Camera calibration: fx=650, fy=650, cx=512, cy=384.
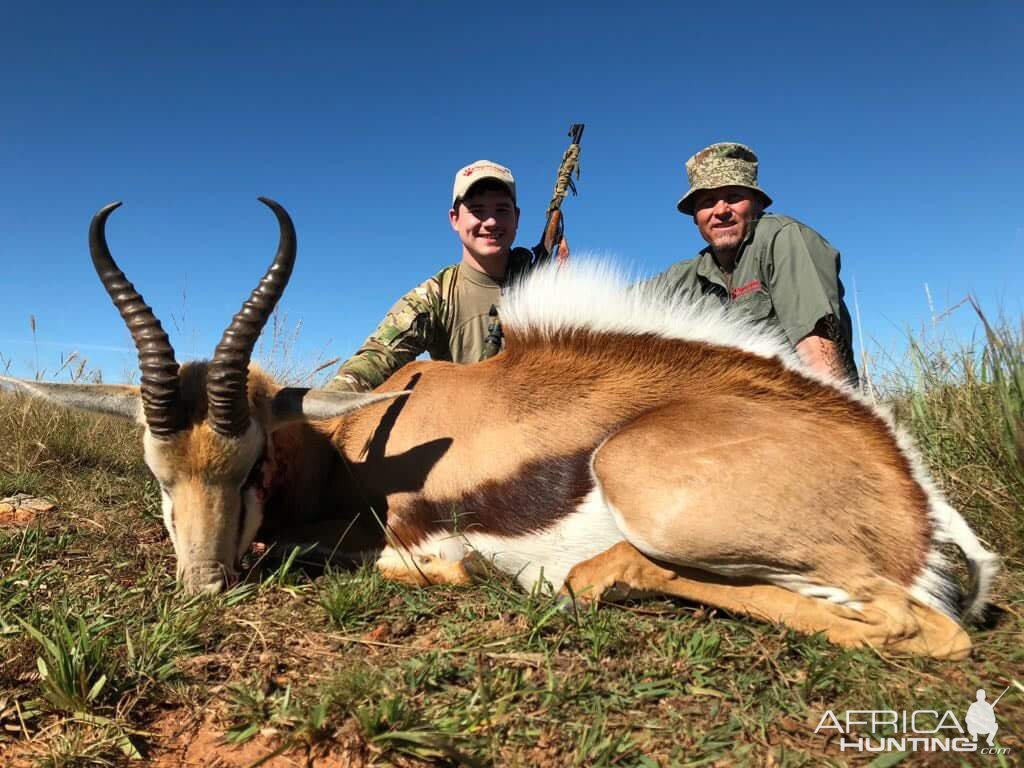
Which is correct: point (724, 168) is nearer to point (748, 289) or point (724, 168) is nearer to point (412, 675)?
point (748, 289)

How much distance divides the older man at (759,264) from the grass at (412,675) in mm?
1703

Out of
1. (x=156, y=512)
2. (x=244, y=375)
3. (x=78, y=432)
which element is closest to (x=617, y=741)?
(x=244, y=375)

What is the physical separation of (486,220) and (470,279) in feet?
1.84

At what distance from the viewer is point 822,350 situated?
4.44 meters

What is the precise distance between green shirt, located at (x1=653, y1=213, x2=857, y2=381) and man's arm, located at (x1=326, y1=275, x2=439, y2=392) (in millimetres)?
2115

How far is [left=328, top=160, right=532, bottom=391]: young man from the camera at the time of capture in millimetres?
5709

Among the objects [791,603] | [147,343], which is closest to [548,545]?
[791,603]

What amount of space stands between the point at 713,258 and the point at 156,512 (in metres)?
4.70

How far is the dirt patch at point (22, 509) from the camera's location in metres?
3.93

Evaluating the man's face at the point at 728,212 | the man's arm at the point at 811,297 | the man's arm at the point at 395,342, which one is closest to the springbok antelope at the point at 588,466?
the man's arm at the point at 395,342

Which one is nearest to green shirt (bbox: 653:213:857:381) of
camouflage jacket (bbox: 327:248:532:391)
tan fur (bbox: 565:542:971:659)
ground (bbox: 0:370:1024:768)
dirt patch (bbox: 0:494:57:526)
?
camouflage jacket (bbox: 327:248:532:391)

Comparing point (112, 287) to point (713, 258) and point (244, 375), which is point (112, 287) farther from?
point (713, 258)

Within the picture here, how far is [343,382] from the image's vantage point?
4.28m

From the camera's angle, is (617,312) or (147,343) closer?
(147,343)
